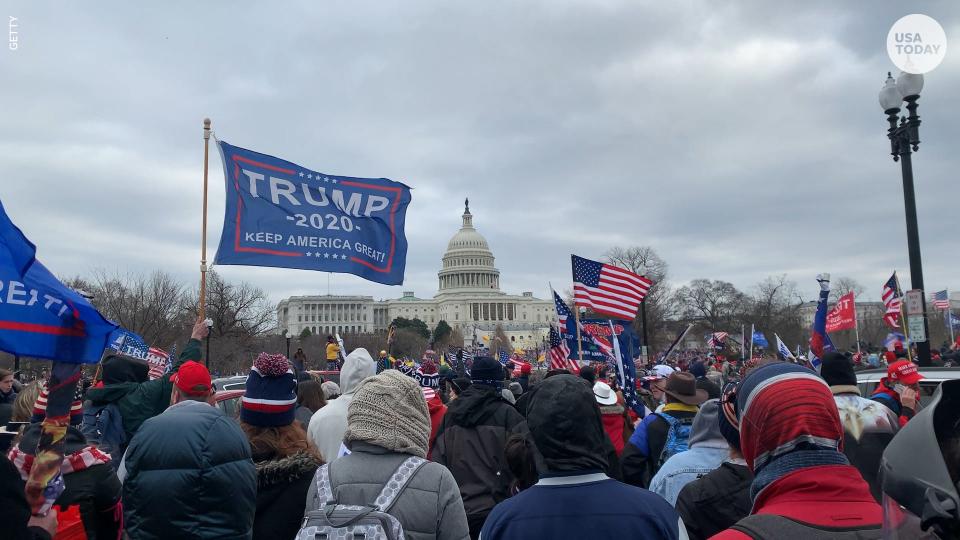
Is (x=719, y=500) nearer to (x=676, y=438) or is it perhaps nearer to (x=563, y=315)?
(x=676, y=438)

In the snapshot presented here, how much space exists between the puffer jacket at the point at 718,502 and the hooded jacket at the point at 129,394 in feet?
16.2

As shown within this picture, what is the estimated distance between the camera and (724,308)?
249 feet

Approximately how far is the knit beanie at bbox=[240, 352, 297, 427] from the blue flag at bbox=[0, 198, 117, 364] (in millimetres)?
873

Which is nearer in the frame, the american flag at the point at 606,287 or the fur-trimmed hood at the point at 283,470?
the fur-trimmed hood at the point at 283,470

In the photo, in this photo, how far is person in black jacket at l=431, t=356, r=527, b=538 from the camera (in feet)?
15.8

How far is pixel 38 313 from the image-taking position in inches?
132

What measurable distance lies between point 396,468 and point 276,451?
1.10 meters

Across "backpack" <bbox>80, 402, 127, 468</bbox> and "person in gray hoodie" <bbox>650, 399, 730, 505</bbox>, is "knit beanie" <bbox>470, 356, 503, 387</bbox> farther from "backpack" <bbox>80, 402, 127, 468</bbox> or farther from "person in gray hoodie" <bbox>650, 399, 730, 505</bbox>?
"backpack" <bbox>80, 402, 127, 468</bbox>

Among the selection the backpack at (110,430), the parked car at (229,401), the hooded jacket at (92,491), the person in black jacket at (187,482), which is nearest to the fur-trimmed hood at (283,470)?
the person in black jacket at (187,482)

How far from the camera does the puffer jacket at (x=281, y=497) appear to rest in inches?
143

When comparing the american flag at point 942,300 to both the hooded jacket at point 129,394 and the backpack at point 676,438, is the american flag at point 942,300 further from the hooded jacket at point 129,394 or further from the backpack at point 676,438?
the hooded jacket at point 129,394

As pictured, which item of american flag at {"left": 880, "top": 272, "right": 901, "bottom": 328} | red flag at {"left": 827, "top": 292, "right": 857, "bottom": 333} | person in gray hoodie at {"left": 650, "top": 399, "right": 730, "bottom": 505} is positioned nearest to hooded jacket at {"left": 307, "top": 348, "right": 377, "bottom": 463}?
person in gray hoodie at {"left": 650, "top": 399, "right": 730, "bottom": 505}

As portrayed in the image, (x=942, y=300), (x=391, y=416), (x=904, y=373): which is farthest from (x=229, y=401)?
(x=942, y=300)

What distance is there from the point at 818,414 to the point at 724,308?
256 feet
